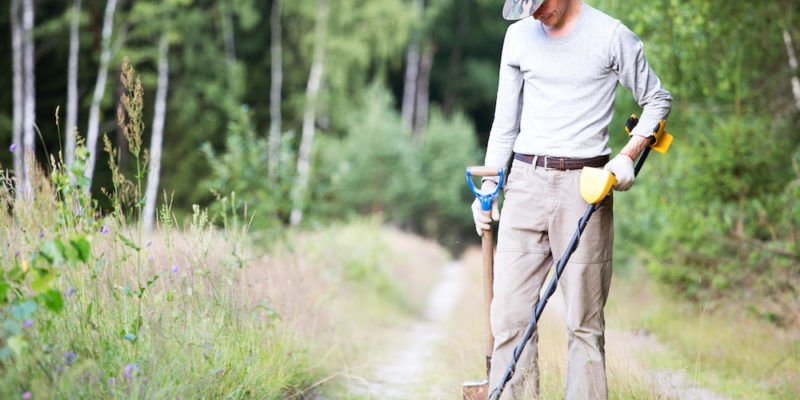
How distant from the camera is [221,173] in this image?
8.23 metres

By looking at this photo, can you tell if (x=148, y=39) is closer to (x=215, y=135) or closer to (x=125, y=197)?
(x=215, y=135)

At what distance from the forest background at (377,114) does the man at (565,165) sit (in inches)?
61.5

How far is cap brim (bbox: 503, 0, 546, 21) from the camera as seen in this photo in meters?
3.18

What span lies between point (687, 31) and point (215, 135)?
16543 millimetres

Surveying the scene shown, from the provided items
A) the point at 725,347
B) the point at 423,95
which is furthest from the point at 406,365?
the point at 423,95

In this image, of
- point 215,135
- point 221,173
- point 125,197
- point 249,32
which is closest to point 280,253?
point 221,173

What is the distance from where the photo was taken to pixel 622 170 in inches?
122

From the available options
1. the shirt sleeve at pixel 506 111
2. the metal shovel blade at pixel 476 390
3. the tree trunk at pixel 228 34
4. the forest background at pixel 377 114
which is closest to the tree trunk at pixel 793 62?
the forest background at pixel 377 114

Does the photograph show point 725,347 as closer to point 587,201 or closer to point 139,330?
point 587,201

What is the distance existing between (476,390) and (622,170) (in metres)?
1.19

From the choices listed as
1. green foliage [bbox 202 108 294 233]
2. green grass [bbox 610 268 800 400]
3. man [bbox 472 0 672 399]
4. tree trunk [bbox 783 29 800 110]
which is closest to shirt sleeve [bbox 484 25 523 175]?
man [bbox 472 0 672 399]

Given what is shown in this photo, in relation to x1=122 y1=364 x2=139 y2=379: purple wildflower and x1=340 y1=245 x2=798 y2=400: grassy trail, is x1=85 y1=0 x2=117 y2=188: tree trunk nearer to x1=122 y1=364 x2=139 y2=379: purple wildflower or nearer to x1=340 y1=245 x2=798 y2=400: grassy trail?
x1=340 y1=245 x2=798 y2=400: grassy trail

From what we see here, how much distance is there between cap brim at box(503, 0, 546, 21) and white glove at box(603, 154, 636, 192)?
67 centimetres

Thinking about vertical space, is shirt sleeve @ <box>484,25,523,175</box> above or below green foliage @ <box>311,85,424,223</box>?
above
